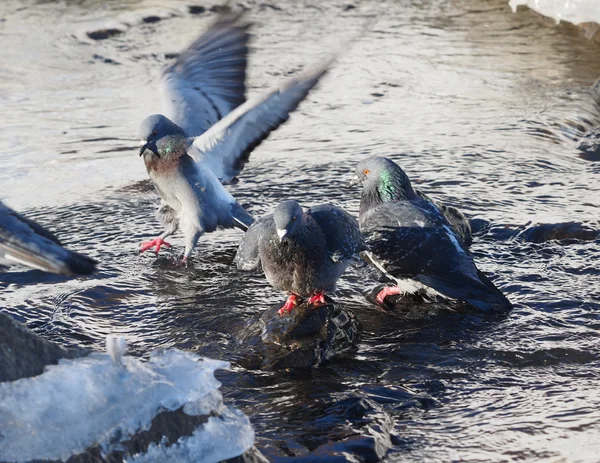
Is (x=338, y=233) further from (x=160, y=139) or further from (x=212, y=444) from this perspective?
(x=212, y=444)

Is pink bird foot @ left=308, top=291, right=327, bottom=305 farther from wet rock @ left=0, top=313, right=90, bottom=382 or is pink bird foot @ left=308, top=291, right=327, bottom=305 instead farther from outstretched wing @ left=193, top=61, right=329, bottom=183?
wet rock @ left=0, top=313, right=90, bottom=382

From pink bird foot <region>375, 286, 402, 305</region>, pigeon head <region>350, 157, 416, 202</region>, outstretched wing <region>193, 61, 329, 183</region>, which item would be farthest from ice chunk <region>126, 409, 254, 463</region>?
outstretched wing <region>193, 61, 329, 183</region>

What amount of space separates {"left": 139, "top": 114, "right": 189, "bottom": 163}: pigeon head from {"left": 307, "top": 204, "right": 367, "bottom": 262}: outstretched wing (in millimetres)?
1350

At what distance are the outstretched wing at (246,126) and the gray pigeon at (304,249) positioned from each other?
1.16 metres

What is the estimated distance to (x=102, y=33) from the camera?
35.5 ft

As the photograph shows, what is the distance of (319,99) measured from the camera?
29.1ft

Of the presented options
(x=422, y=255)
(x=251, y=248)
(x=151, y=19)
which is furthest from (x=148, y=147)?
(x=151, y=19)

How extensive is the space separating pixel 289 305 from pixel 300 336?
0.27 m

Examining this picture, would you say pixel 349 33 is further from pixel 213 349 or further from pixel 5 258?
pixel 5 258

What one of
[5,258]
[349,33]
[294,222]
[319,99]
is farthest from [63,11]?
[5,258]

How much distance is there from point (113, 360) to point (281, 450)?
853 mm

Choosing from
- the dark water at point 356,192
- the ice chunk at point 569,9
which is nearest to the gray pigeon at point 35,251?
the dark water at point 356,192

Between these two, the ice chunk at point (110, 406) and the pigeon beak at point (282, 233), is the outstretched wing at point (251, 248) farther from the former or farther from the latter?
the ice chunk at point (110, 406)

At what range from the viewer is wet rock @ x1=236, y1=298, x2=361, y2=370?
4438 mm
